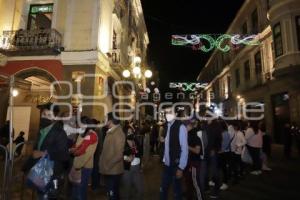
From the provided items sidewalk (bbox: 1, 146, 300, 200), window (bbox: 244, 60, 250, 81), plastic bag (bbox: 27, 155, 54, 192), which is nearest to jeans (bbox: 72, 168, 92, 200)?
plastic bag (bbox: 27, 155, 54, 192)

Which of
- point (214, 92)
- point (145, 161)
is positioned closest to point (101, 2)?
point (145, 161)

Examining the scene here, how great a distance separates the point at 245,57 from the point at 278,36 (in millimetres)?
8818

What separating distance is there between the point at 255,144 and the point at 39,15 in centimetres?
1271

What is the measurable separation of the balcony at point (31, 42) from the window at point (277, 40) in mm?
15179

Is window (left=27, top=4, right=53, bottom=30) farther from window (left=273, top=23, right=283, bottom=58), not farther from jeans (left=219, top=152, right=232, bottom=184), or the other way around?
window (left=273, top=23, right=283, bottom=58)

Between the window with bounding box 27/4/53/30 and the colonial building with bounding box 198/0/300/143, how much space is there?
15.1 meters

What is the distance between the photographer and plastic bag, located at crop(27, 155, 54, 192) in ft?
14.2

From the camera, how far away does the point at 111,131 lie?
5.60 metres

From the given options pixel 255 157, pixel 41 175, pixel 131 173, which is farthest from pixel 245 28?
pixel 41 175

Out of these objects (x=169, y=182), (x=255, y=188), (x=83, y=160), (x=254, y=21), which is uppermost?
(x=254, y=21)

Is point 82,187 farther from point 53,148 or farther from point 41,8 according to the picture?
point 41,8

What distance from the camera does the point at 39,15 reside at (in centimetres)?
1530

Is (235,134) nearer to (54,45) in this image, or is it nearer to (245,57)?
(54,45)

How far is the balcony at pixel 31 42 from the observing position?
13.6 metres
